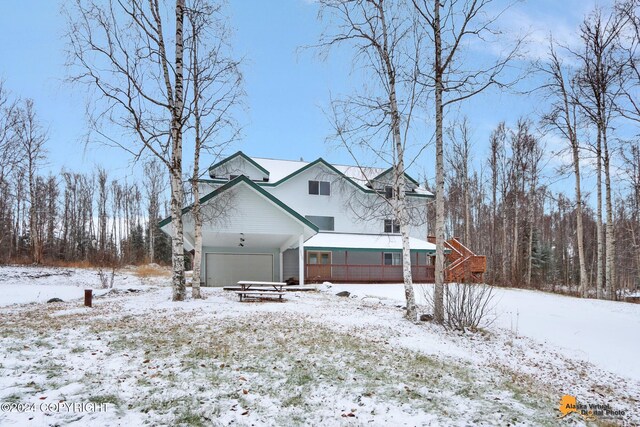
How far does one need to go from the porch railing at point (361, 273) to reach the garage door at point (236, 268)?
2627mm

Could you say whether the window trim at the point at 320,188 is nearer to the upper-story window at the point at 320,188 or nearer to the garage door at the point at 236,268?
the upper-story window at the point at 320,188

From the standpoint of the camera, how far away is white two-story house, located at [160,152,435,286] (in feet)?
56.3

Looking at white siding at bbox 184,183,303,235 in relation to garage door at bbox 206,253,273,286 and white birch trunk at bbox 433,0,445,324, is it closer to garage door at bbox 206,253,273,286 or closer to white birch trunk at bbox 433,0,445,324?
garage door at bbox 206,253,273,286

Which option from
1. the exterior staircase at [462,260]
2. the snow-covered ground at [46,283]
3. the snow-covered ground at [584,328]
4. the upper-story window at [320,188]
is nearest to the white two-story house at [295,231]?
the upper-story window at [320,188]

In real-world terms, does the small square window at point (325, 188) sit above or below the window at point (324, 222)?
above

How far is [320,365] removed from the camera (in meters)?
5.31

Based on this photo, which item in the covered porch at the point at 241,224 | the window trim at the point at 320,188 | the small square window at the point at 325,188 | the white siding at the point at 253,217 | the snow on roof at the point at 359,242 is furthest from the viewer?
the small square window at the point at 325,188

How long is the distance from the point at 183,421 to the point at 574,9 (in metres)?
20.6

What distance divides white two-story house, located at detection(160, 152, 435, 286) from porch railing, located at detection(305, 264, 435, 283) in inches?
2.5

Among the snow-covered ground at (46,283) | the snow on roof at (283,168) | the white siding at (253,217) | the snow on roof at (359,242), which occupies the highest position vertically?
the snow on roof at (283,168)

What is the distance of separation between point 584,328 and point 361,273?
14.7 meters

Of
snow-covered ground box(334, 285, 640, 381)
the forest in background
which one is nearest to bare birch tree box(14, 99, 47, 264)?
the forest in background

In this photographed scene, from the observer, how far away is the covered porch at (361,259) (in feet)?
74.7

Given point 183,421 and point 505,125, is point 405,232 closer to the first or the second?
point 183,421
